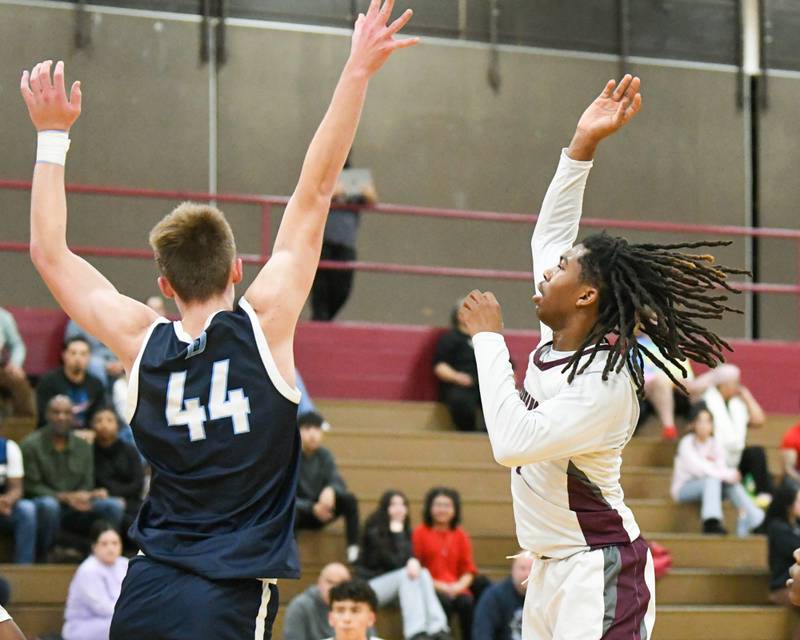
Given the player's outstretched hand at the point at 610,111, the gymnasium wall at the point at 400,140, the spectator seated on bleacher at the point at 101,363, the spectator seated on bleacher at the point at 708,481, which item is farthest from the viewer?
the gymnasium wall at the point at 400,140

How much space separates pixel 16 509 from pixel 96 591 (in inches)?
36.6

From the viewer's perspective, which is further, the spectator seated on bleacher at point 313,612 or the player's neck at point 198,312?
the spectator seated on bleacher at point 313,612

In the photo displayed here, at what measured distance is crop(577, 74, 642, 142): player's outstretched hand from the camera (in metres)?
4.64

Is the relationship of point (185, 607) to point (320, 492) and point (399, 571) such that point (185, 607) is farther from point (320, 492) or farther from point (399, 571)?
point (320, 492)

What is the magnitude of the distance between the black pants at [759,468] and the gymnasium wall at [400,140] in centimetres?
405

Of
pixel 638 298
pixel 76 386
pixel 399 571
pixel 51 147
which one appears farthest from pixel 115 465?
pixel 51 147

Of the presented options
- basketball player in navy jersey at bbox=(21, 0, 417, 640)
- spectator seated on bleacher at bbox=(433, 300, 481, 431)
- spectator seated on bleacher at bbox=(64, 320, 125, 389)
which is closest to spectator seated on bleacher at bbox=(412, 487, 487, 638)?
spectator seated on bleacher at bbox=(433, 300, 481, 431)

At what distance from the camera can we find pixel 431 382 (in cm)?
1188

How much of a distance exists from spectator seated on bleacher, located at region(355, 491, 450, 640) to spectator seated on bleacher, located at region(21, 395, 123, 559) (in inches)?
63.8

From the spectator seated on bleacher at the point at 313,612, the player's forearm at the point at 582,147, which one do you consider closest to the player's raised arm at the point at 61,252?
the player's forearm at the point at 582,147

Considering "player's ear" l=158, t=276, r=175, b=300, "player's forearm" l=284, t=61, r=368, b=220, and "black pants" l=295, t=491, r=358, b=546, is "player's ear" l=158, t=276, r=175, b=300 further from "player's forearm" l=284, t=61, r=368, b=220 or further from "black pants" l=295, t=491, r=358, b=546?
"black pants" l=295, t=491, r=358, b=546

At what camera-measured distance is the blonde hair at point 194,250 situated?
134 inches

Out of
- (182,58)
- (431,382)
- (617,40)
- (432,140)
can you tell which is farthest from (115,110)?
(617,40)

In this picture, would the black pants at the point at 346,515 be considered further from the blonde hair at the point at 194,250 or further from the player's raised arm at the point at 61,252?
the blonde hair at the point at 194,250
